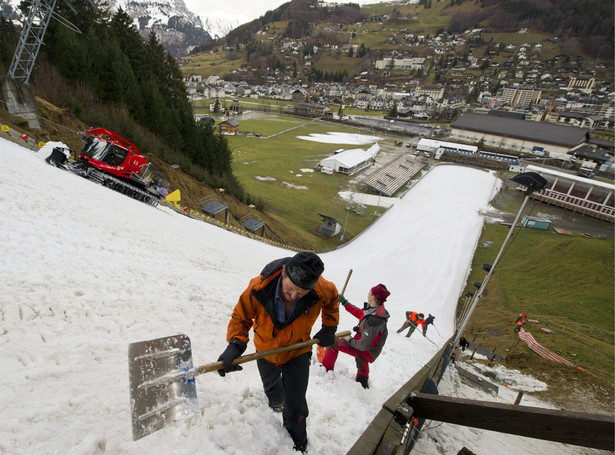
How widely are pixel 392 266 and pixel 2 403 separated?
20.3 m

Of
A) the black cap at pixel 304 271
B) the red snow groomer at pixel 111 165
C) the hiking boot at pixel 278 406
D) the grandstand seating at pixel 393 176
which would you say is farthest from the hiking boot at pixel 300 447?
the grandstand seating at pixel 393 176

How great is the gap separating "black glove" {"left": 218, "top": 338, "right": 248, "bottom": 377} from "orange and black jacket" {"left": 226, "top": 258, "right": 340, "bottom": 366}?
2.2 inches

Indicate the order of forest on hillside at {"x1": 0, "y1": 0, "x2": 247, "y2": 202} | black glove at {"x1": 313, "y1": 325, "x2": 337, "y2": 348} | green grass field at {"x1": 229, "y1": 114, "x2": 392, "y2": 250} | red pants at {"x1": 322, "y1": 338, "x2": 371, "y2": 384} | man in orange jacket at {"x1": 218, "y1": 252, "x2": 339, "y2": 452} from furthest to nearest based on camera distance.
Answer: green grass field at {"x1": 229, "y1": 114, "x2": 392, "y2": 250} < forest on hillside at {"x1": 0, "y1": 0, "x2": 247, "y2": 202} < red pants at {"x1": 322, "y1": 338, "x2": 371, "y2": 384} < black glove at {"x1": 313, "y1": 325, "x2": 337, "y2": 348} < man in orange jacket at {"x1": 218, "y1": 252, "x2": 339, "y2": 452}

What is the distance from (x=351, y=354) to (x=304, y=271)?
309 cm

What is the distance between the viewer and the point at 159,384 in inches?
124

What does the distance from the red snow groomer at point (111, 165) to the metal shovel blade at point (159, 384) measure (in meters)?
13.2

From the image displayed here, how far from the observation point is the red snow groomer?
521 inches

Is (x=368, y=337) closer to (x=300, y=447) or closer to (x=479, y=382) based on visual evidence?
(x=300, y=447)

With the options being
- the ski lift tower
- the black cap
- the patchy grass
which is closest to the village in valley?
the patchy grass

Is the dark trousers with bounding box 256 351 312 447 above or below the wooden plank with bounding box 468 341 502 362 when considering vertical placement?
above

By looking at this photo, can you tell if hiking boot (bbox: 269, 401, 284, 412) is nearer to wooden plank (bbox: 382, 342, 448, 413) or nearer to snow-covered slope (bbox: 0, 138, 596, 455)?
snow-covered slope (bbox: 0, 138, 596, 455)

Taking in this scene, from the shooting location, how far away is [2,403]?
3.04 meters

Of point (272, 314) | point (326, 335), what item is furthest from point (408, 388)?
point (272, 314)

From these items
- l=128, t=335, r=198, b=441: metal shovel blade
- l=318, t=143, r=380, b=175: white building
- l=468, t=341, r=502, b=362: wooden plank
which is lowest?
l=468, t=341, r=502, b=362: wooden plank
